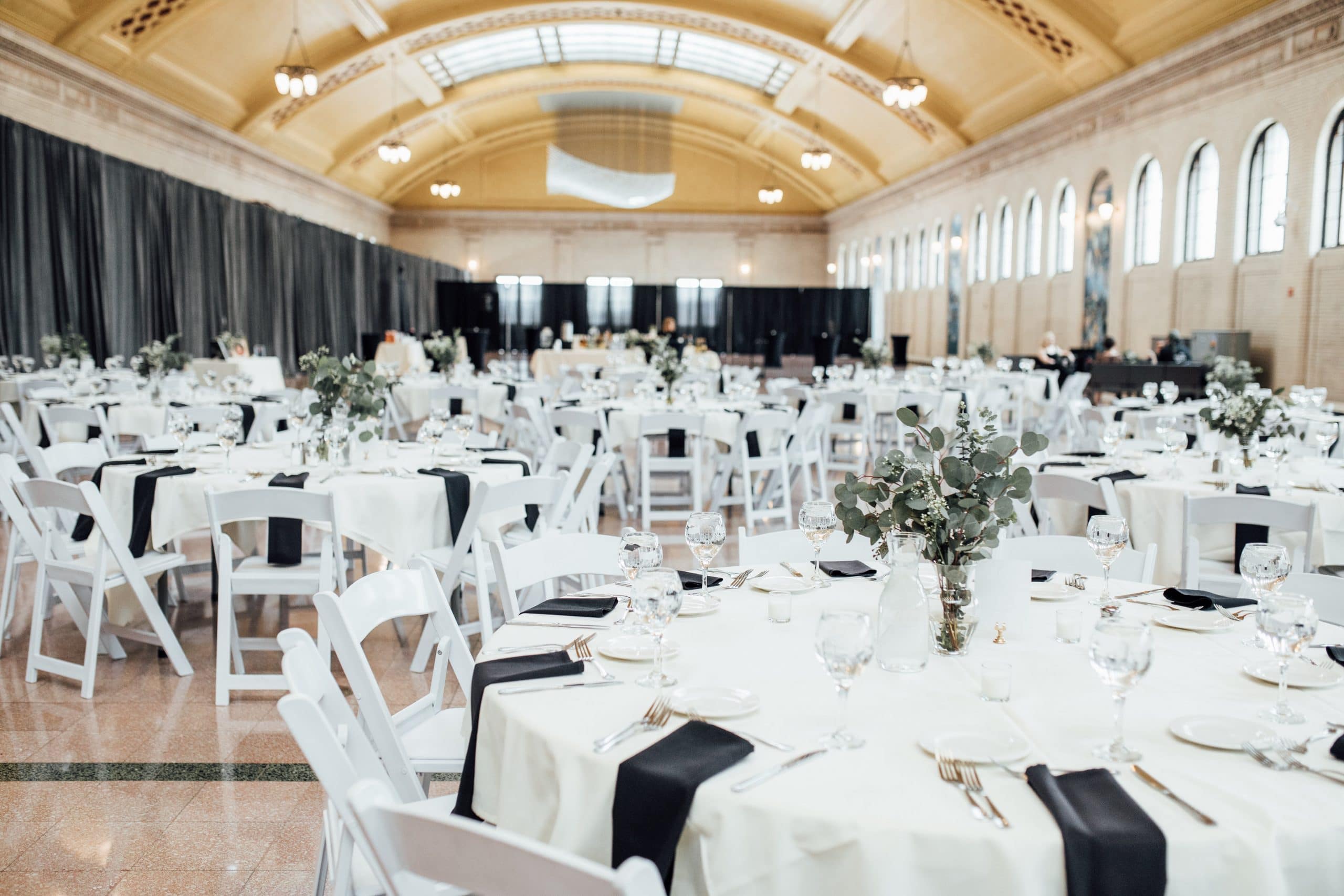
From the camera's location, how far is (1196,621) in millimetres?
2438

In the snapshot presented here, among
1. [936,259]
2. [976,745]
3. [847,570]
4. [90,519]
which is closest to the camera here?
[976,745]

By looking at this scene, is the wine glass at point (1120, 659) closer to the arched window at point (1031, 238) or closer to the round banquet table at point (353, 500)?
the round banquet table at point (353, 500)

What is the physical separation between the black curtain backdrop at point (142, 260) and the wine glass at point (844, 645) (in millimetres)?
11960

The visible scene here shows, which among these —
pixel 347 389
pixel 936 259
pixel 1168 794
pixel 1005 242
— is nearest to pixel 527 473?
pixel 347 389

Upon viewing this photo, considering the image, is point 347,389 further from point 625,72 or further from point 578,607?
point 625,72

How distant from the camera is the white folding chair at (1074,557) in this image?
301 cm

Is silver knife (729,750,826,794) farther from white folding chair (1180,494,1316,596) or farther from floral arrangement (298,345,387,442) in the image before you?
floral arrangement (298,345,387,442)

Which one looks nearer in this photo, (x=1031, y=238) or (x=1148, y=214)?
(x=1148, y=214)

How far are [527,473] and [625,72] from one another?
20.0 m

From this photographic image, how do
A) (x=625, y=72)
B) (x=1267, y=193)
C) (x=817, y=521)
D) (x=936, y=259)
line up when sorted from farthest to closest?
1. (x=625, y=72)
2. (x=936, y=259)
3. (x=1267, y=193)
4. (x=817, y=521)

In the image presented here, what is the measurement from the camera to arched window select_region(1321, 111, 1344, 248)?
36.0 feet

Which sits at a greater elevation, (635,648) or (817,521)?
(817,521)

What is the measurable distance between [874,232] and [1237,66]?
14.4 meters

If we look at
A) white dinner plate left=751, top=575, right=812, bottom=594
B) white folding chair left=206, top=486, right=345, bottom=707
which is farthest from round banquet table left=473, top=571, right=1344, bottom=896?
Answer: white folding chair left=206, top=486, right=345, bottom=707
